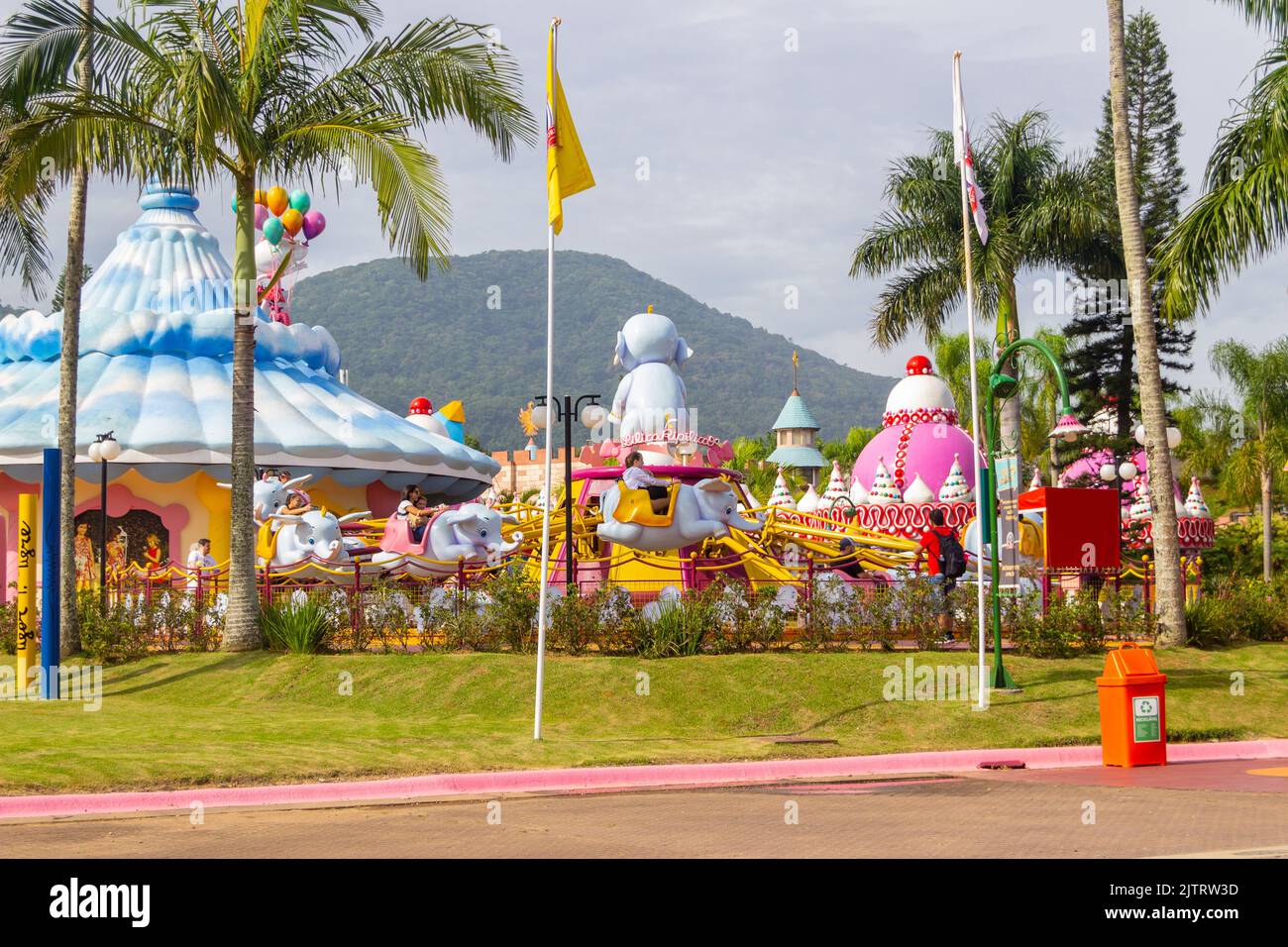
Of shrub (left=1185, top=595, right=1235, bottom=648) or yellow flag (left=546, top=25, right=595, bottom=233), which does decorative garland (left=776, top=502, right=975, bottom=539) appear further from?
yellow flag (left=546, top=25, right=595, bottom=233)

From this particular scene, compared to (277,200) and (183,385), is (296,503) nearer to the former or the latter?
(183,385)

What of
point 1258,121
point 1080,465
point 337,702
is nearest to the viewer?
point 337,702

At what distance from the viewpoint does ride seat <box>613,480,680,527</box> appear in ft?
70.2

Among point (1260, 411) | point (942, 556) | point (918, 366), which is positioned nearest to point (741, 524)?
point (942, 556)

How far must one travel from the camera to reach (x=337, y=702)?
60.0 feet

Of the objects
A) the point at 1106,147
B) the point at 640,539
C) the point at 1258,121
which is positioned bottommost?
the point at 640,539

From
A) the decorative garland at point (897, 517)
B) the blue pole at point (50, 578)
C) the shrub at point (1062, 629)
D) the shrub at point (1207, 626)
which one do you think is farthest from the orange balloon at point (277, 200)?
the shrub at point (1207, 626)

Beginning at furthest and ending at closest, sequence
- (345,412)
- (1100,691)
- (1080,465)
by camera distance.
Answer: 1. (1080,465)
2. (345,412)
3. (1100,691)

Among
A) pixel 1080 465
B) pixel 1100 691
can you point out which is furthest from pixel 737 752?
pixel 1080 465

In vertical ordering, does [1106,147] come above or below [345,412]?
above

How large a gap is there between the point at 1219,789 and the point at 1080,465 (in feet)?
91.0

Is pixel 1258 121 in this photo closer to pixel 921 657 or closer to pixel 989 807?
pixel 921 657

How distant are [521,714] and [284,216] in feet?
70.1

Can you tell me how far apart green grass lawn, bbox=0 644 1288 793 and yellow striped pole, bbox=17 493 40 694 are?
1217 millimetres
